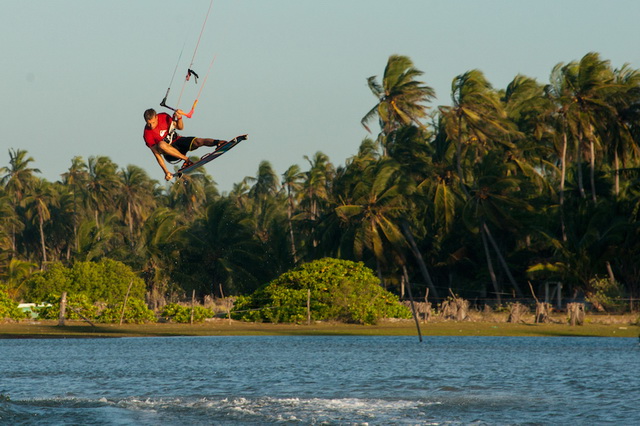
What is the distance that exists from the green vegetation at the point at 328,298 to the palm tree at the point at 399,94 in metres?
18.3

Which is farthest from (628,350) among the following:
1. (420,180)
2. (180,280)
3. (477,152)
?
(180,280)

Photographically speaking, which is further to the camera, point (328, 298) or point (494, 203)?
point (494, 203)

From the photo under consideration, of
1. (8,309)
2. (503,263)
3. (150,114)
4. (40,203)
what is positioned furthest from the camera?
(40,203)

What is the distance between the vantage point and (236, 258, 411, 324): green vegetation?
50.9m

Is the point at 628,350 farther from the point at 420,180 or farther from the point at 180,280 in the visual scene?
the point at 180,280

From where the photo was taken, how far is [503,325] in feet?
164

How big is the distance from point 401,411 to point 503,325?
1159 inches

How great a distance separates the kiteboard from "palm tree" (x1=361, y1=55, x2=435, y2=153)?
163 feet

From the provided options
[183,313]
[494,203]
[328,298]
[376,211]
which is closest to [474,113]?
[494,203]

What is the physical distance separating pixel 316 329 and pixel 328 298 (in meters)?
2.82

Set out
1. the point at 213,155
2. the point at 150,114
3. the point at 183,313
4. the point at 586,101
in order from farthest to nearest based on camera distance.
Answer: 1. the point at 586,101
2. the point at 183,313
3. the point at 213,155
4. the point at 150,114

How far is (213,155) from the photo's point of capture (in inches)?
728

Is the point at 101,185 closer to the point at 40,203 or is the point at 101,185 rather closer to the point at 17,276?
the point at 40,203

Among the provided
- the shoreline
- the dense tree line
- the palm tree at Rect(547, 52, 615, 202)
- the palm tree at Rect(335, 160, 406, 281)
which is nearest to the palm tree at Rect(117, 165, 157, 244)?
the dense tree line
